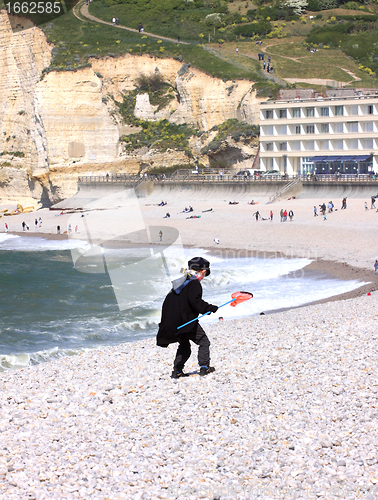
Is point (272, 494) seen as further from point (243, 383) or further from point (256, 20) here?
point (256, 20)

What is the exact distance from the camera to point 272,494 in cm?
505

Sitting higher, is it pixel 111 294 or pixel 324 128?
pixel 324 128

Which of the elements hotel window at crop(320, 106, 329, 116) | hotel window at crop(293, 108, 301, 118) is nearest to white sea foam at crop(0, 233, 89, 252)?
hotel window at crop(293, 108, 301, 118)

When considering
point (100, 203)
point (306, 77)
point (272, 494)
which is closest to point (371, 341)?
point (272, 494)

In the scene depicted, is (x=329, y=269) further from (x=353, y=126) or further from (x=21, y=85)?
(x=21, y=85)

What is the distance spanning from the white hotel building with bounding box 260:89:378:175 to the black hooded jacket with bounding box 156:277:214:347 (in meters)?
42.1

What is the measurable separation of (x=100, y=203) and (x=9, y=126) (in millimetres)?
19155

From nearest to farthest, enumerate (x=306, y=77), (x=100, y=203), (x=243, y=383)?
1. (x=243, y=383)
2. (x=100, y=203)
3. (x=306, y=77)

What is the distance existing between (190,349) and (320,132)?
4461 centimetres

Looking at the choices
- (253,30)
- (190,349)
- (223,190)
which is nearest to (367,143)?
(223,190)

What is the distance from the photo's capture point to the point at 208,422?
6555mm

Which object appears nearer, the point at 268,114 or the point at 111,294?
the point at 111,294

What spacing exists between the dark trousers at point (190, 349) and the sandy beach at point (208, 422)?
0.76 ft

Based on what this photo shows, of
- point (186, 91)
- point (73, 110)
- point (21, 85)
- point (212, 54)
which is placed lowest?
point (73, 110)
